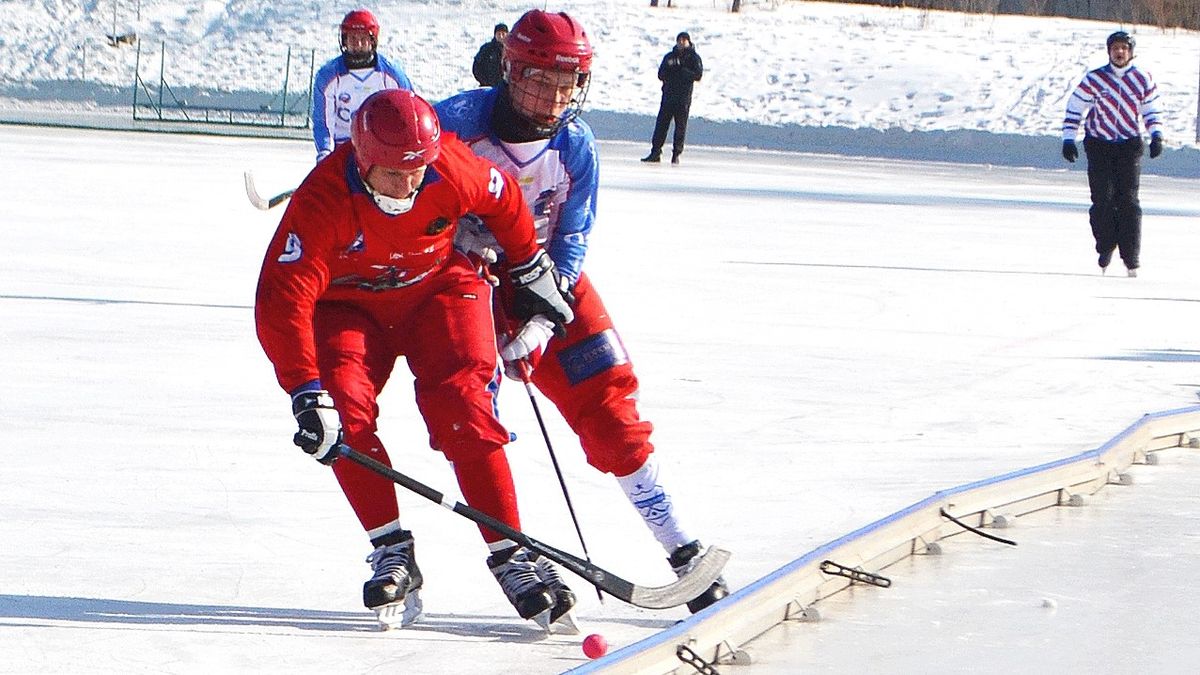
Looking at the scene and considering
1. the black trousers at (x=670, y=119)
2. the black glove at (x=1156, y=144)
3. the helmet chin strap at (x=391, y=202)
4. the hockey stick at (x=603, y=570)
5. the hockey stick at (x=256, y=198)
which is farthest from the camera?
the black trousers at (x=670, y=119)

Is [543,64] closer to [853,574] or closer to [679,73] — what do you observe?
[853,574]

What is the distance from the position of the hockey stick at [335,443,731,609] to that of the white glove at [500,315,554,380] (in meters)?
0.33

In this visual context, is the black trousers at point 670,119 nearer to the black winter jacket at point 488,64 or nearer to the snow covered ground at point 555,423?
the black winter jacket at point 488,64

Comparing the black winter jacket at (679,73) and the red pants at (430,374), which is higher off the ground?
the red pants at (430,374)

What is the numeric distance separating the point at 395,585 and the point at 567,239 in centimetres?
86

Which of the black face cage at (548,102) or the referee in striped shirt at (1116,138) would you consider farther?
the referee in striped shirt at (1116,138)

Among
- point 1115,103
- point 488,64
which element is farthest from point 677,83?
point 1115,103

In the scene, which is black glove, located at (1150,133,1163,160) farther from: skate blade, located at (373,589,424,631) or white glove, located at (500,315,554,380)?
skate blade, located at (373,589,424,631)

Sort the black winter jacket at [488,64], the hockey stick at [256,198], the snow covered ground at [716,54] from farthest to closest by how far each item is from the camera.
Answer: the snow covered ground at [716,54]
the black winter jacket at [488,64]
the hockey stick at [256,198]

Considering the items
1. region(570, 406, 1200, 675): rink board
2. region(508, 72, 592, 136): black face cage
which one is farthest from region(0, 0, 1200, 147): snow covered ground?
region(508, 72, 592, 136): black face cage

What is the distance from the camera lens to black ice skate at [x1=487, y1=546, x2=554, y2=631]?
3490 mm

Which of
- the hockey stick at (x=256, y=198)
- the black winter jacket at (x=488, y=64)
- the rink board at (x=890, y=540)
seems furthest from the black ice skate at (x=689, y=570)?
the black winter jacket at (x=488, y=64)

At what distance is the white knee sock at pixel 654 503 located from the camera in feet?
12.3

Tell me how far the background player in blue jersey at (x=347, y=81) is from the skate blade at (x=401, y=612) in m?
4.19
